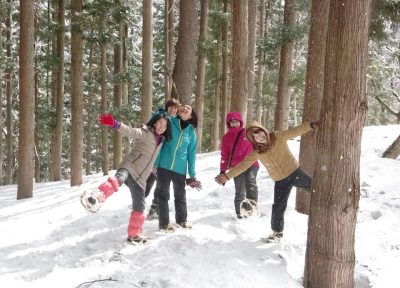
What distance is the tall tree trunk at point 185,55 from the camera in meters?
8.47

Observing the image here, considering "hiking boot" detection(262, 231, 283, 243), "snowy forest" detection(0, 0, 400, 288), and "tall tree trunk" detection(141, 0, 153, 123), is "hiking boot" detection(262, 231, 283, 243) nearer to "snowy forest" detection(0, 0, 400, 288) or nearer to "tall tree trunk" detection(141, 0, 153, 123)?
"snowy forest" detection(0, 0, 400, 288)

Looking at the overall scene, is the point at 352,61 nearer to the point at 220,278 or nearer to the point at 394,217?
the point at 220,278

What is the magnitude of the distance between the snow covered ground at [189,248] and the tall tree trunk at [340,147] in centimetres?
57

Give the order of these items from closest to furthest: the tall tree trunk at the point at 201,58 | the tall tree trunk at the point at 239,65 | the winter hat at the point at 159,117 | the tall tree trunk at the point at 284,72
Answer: the winter hat at the point at 159,117, the tall tree trunk at the point at 239,65, the tall tree trunk at the point at 284,72, the tall tree trunk at the point at 201,58

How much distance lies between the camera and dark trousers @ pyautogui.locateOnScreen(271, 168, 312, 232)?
5637 mm

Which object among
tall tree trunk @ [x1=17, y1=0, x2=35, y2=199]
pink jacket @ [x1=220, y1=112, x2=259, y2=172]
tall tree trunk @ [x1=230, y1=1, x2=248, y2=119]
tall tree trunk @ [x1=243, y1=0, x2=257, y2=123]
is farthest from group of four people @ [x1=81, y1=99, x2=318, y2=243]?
tall tree trunk @ [x1=243, y1=0, x2=257, y2=123]

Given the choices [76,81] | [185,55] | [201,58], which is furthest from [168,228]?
[201,58]

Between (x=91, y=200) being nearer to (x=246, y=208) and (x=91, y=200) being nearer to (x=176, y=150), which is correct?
(x=176, y=150)

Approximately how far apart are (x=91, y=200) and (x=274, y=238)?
2662 mm

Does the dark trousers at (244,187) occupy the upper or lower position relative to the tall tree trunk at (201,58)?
lower

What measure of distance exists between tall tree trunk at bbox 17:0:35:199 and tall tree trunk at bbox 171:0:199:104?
13.6ft

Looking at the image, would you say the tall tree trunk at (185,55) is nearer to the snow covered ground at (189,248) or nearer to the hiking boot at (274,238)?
the snow covered ground at (189,248)

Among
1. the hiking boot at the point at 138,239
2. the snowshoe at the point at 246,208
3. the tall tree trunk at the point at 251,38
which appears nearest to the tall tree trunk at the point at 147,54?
the tall tree trunk at the point at 251,38

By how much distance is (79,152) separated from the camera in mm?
12211
